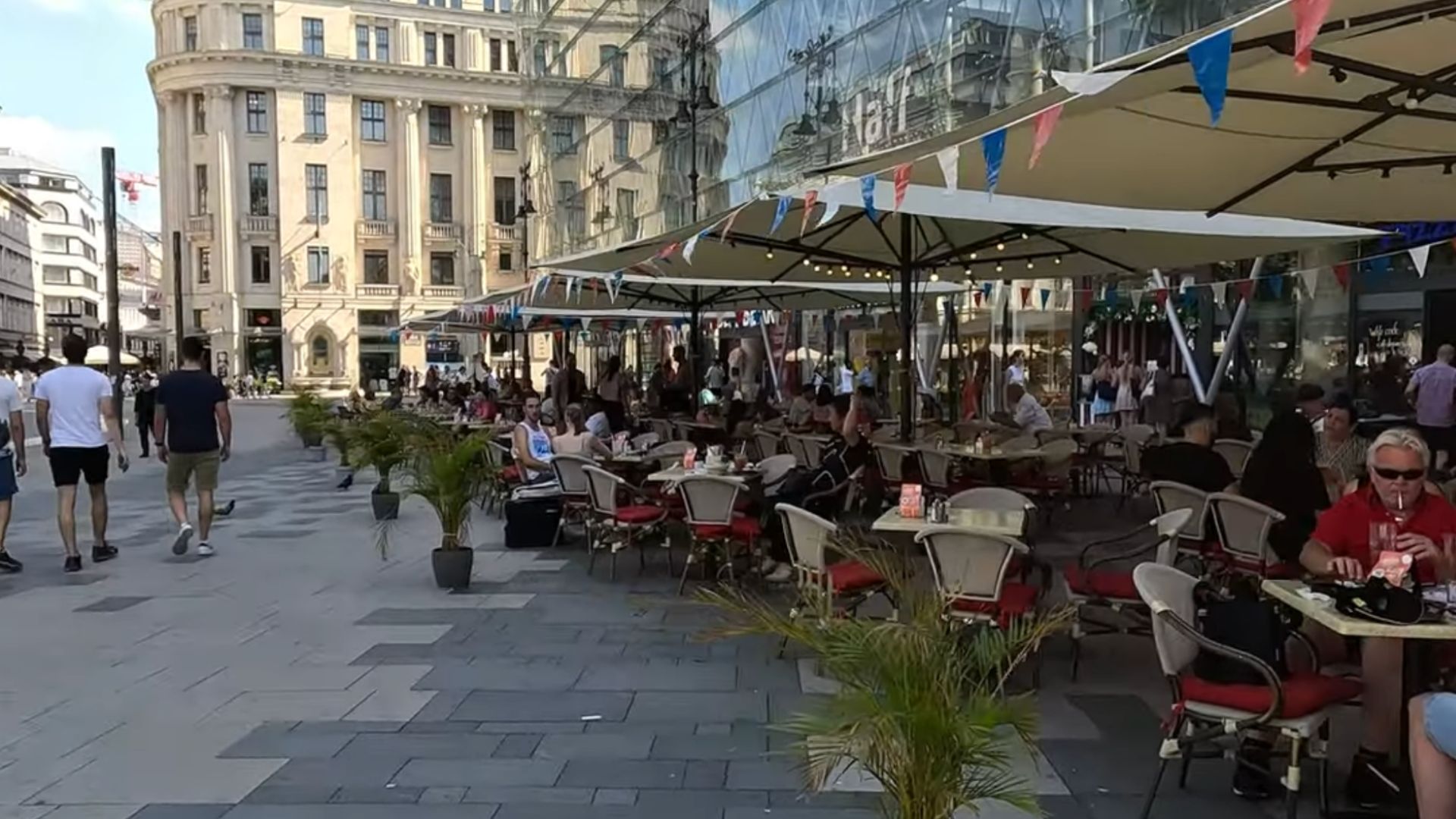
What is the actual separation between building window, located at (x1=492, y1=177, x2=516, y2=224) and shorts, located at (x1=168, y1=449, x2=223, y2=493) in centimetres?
4993

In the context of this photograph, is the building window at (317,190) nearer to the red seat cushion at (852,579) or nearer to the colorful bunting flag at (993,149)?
the red seat cushion at (852,579)

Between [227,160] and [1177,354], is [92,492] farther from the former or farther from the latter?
[227,160]

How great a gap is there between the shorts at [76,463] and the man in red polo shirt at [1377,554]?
807cm

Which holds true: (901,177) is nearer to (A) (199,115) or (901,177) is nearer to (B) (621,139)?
(B) (621,139)

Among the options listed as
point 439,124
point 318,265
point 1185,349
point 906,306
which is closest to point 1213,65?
point 906,306

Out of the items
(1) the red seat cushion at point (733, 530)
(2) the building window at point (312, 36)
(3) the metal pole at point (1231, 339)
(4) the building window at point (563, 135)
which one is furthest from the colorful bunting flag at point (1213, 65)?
(2) the building window at point (312, 36)

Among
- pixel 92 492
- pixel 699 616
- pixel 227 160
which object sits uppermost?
pixel 227 160

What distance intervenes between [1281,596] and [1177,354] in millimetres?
14607

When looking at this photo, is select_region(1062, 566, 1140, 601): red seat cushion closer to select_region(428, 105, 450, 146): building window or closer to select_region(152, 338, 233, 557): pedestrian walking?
select_region(152, 338, 233, 557): pedestrian walking

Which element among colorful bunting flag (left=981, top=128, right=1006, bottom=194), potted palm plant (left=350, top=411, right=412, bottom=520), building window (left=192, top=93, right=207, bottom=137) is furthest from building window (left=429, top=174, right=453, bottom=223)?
colorful bunting flag (left=981, top=128, right=1006, bottom=194)

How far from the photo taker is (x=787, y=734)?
175 inches

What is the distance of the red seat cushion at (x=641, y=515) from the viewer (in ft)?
25.2

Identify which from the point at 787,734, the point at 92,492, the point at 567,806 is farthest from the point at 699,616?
the point at 92,492

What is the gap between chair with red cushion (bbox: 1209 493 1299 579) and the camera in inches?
227
